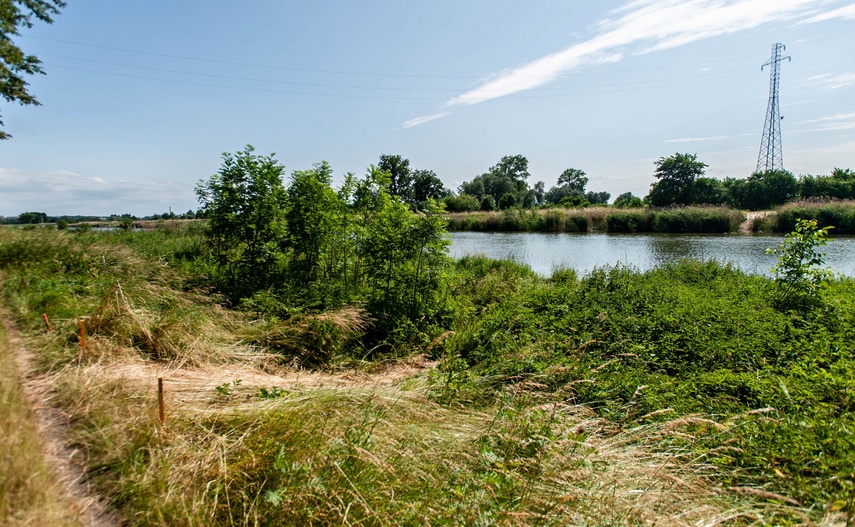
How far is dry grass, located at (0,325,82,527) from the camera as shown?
164 cm

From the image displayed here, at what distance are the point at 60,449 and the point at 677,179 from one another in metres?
48.4

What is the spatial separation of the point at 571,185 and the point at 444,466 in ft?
334

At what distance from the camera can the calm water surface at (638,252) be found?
14.9 meters

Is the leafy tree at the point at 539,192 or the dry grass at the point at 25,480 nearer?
the dry grass at the point at 25,480

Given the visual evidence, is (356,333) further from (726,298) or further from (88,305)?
(726,298)

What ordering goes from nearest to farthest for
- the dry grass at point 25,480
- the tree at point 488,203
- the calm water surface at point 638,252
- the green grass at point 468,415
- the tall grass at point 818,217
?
the dry grass at point 25,480
the green grass at point 468,415
the calm water surface at point 638,252
the tall grass at point 818,217
the tree at point 488,203

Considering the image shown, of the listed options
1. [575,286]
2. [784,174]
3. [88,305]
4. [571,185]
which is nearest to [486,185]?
[571,185]

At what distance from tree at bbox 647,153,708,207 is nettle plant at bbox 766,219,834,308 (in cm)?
3659

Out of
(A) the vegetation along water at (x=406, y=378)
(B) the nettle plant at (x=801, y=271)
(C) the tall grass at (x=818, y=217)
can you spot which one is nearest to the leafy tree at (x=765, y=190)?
(C) the tall grass at (x=818, y=217)

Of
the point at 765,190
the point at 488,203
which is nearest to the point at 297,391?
the point at 765,190

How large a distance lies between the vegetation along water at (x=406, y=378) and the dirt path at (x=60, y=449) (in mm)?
57

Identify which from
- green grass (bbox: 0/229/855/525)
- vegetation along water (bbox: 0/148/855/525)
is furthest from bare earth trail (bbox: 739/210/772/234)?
green grass (bbox: 0/229/855/525)

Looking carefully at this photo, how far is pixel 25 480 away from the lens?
1.79 metres

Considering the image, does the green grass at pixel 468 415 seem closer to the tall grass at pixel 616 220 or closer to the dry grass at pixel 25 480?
the dry grass at pixel 25 480
